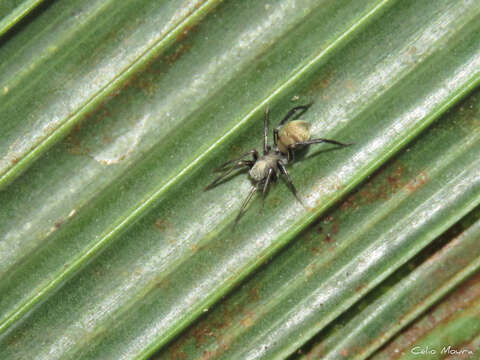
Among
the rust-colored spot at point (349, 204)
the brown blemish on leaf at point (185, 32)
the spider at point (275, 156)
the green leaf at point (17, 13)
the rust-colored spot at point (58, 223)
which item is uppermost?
the green leaf at point (17, 13)

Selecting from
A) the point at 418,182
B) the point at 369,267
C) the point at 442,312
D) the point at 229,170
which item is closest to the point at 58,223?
the point at 229,170

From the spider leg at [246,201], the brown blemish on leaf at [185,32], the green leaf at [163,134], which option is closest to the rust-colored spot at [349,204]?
the green leaf at [163,134]

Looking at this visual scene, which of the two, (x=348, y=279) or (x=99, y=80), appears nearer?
(x=348, y=279)

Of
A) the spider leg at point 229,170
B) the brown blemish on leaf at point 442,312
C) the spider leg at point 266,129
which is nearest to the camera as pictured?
the brown blemish on leaf at point 442,312

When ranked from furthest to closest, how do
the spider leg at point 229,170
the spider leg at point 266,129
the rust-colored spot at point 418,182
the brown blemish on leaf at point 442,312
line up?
the spider leg at point 229,170
the spider leg at point 266,129
the rust-colored spot at point 418,182
the brown blemish on leaf at point 442,312

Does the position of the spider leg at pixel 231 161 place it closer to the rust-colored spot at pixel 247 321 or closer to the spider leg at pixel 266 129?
the spider leg at pixel 266 129

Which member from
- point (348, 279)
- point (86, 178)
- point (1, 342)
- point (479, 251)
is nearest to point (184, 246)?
point (86, 178)

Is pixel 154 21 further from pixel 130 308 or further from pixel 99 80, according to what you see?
pixel 130 308
